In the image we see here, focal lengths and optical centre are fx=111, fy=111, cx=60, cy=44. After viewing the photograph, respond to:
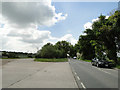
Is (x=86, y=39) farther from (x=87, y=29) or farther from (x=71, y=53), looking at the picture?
(x=71, y=53)

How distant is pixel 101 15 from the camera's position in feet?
90.8

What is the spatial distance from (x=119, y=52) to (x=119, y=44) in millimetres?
2454

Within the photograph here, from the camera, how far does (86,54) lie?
187ft

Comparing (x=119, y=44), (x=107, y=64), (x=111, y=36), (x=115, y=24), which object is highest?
(x=115, y=24)

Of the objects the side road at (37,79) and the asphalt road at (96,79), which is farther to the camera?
the asphalt road at (96,79)

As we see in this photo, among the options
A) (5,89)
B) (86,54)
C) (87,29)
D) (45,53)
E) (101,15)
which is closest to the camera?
(5,89)

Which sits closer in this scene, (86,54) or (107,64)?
(107,64)

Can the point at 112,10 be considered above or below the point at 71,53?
above

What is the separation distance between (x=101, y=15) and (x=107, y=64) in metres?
14.3

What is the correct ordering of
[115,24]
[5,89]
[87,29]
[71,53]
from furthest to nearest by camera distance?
[71,53]
[87,29]
[115,24]
[5,89]

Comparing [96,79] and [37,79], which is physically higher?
[37,79]

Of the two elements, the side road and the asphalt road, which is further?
the asphalt road

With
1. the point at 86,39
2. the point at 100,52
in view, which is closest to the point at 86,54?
the point at 86,39

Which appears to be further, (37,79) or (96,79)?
(96,79)
